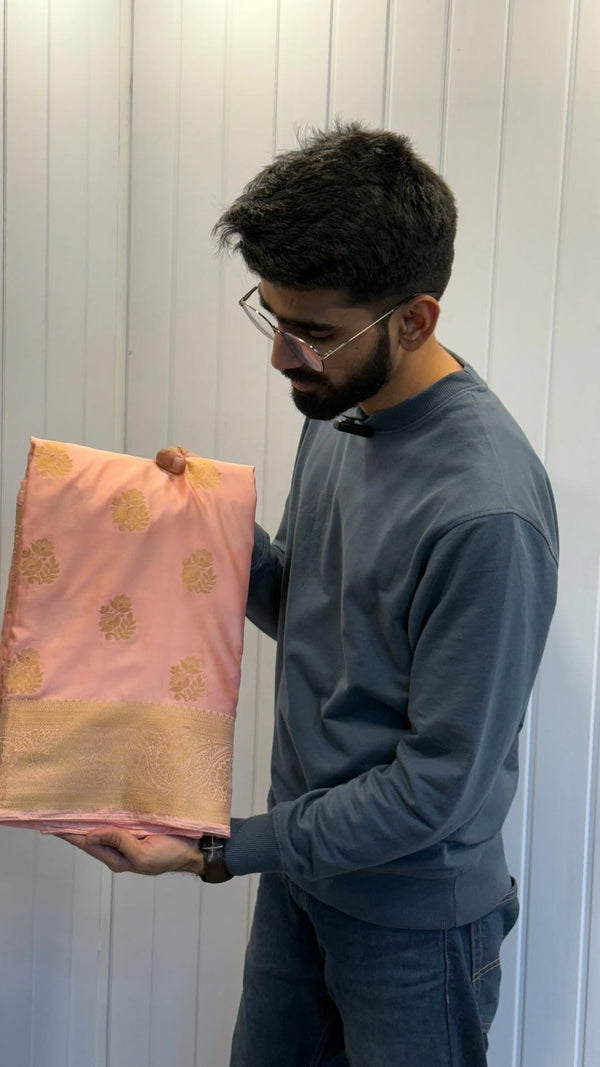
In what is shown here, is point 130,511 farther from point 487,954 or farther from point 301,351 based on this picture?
point 487,954

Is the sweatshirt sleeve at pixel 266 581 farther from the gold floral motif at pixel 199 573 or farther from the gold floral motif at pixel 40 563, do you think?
the gold floral motif at pixel 40 563

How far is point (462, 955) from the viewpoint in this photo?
1151 mm

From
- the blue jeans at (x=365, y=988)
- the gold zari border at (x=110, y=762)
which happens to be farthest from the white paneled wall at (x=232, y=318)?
the gold zari border at (x=110, y=762)

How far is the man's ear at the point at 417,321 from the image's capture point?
109 centimetres

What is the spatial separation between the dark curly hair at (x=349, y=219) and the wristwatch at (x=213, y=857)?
0.63 m

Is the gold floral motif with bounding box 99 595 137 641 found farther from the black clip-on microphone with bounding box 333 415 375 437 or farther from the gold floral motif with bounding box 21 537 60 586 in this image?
the black clip-on microphone with bounding box 333 415 375 437

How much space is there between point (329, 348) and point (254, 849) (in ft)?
1.85

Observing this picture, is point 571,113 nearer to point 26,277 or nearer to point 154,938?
point 26,277

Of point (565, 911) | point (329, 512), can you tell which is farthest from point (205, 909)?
point (329, 512)

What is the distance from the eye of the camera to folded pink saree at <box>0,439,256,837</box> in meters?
1.19

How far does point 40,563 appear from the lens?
3.92ft

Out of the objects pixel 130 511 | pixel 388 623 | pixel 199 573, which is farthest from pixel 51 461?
pixel 388 623

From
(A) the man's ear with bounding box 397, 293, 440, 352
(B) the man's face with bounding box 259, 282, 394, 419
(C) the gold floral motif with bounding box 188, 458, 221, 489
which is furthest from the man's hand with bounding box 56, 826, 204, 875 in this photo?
(A) the man's ear with bounding box 397, 293, 440, 352

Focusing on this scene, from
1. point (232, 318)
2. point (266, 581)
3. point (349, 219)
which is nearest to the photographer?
point (349, 219)
